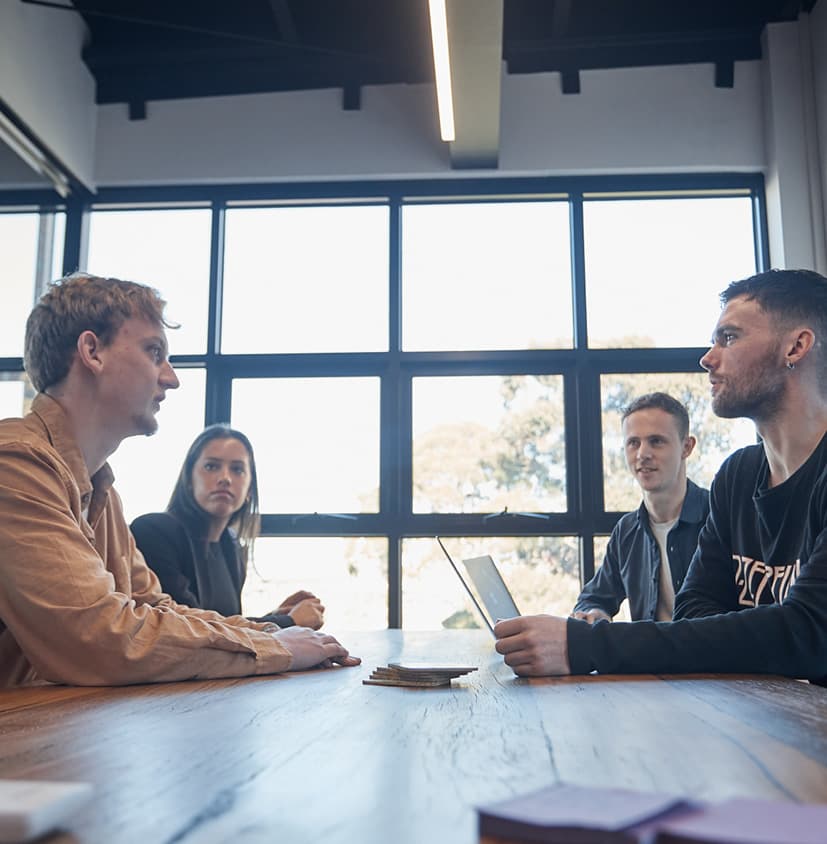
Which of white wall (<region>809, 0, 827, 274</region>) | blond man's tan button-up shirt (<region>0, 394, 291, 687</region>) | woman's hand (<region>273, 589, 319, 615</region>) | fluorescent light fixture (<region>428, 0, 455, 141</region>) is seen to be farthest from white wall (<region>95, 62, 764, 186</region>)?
blond man's tan button-up shirt (<region>0, 394, 291, 687</region>)

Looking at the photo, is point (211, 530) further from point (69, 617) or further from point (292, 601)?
point (69, 617)

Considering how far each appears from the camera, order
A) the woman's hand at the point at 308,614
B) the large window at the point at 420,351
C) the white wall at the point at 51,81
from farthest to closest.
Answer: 1. the large window at the point at 420,351
2. the white wall at the point at 51,81
3. the woman's hand at the point at 308,614

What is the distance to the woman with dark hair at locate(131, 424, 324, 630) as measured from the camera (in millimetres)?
2994

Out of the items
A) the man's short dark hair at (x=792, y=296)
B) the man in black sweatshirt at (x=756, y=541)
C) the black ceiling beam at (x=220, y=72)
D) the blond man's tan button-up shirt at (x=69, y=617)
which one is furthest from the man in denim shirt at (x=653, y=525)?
the black ceiling beam at (x=220, y=72)

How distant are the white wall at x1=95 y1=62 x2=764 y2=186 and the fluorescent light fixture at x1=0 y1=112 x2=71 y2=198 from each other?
0.25 m

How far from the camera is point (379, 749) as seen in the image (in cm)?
85

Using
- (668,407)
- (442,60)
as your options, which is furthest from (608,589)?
(442,60)

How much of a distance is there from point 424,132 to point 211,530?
2808 millimetres

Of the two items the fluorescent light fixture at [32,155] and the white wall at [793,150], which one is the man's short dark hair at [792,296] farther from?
the fluorescent light fixture at [32,155]

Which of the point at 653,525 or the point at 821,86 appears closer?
the point at 653,525

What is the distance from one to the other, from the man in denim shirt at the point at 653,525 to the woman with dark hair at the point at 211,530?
1.13 meters

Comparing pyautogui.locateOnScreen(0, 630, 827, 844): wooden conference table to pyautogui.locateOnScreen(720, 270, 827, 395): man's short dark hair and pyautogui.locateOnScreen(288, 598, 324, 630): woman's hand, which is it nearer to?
pyautogui.locateOnScreen(720, 270, 827, 395): man's short dark hair

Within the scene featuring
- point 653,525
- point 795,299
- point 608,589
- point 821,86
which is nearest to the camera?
point 795,299

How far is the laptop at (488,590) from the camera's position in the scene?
2.27 meters
